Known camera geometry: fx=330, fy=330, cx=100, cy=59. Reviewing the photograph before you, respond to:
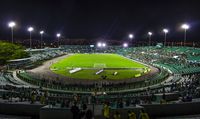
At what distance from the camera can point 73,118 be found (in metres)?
19.7

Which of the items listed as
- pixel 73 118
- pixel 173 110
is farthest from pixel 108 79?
pixel 73 118

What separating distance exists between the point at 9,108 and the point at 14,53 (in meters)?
65.9

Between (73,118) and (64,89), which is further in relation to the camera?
(64,89)

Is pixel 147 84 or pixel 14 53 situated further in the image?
pixel 14 53

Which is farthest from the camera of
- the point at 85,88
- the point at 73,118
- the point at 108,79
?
the point at 108,79

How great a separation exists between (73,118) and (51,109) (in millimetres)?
2156

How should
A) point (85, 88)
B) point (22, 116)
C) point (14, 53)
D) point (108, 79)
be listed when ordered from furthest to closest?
point (14, 53)
point (108, 79)
point (85, 88)
point (22, 116)

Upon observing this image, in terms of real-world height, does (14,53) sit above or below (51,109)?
above

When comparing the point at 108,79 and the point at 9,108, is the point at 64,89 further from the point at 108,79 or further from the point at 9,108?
the point at 9,108

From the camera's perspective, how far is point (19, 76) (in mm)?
58125

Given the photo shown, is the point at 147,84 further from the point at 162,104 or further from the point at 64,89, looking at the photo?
the point at 162,104

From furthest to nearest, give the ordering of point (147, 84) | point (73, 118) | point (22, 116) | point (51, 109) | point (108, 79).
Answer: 1. point (108, 79)
2. point (147, 84)
3. point (22, 116)
4. point (51, 109)
5. point (73, 118)

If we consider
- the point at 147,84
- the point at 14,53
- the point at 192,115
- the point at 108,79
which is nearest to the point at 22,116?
the point at 192,115

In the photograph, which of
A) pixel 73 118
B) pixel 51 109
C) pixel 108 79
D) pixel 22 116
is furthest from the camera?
pixel 108 79
